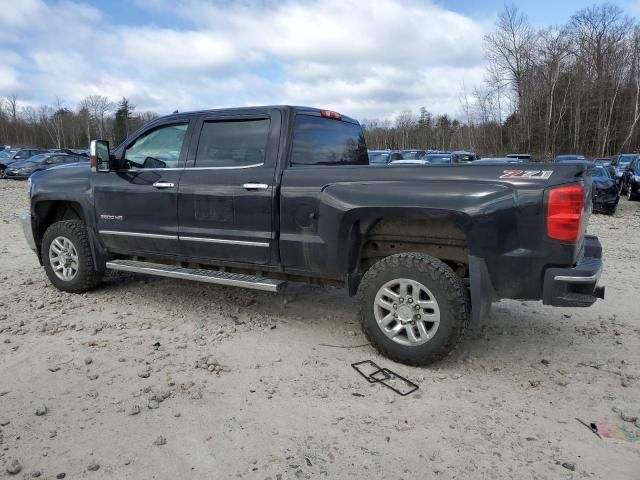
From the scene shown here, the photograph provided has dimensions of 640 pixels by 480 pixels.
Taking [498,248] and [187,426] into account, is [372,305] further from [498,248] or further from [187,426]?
[187,426]

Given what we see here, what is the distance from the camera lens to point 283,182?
4.12 metres

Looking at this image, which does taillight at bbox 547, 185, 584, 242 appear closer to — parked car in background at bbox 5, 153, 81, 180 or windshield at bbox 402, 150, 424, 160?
windshield at bbox 402, 150, 424, 160

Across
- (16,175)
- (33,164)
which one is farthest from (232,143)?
(16,175)

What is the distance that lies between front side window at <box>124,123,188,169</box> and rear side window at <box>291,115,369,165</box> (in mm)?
1213

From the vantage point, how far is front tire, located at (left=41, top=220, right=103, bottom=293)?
17.7 ft

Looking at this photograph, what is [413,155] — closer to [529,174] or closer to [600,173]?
[600,173]

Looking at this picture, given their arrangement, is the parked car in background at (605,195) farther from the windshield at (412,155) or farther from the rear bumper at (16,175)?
the rear bumper at (16,175)

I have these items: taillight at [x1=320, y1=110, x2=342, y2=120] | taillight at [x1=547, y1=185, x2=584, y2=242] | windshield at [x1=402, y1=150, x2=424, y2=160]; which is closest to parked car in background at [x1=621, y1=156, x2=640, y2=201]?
windshield at [x1=402, y1=150, x2=424, y2=160]

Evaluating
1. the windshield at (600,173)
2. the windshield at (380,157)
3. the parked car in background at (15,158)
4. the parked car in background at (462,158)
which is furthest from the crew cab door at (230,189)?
the parked car in background at (15,158)

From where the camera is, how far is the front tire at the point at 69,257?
5406 millimetres

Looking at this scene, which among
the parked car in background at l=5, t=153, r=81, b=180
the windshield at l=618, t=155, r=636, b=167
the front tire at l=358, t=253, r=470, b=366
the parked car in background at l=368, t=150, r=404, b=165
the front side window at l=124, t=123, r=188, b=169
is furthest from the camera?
the parked car in background at l=5, t=153, r=81, b=180

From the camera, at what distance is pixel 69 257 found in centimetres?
554

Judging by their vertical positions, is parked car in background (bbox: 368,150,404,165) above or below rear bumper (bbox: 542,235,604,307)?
above

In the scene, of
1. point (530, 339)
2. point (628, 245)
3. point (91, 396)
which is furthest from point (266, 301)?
point (628, 245)
